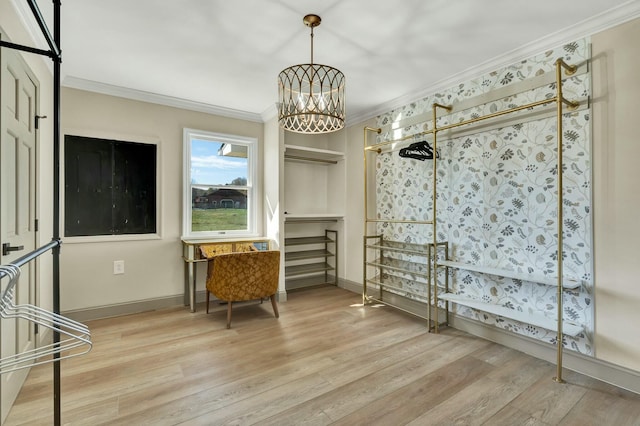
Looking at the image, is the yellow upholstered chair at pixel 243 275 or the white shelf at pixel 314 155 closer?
the yellow upholstered chair at pixel 243 275

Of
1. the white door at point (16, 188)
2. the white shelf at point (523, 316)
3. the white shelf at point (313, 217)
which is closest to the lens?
the white door at point (16, 188)

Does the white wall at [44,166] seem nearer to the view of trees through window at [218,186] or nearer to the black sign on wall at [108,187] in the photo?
the black sign on wall at [108,187]

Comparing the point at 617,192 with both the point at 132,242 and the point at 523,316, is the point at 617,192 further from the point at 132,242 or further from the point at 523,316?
the point at 132,242

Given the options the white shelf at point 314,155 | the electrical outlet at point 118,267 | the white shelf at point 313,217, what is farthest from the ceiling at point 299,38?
the electrical outlet at point 118,267

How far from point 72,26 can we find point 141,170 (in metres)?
1.52

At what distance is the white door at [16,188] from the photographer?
66.5 inches

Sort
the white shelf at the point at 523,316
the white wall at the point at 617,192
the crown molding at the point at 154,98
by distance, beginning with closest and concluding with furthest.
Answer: the white wall at the point at 617,192, the white shelf at the point at 523,316, the crown molding at the point at 154,98

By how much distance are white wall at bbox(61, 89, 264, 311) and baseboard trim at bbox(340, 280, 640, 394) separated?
3.03m

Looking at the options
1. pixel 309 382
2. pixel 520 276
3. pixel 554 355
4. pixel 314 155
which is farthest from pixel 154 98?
pixel 554 355

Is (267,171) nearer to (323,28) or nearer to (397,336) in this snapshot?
(323,28)

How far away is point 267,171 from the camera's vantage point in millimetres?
4129

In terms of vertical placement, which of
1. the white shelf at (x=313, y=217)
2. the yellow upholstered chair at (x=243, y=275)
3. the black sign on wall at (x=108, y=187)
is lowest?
the yellow upholstered chair at (x=243, y=275)

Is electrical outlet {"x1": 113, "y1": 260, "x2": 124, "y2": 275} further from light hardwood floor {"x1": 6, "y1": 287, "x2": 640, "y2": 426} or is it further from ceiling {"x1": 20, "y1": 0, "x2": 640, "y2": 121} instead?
ceiling {"x1": 20, "y1": 0, "x2": 640, "y2": 121}

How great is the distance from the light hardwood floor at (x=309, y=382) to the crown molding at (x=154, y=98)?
7.79 feet
